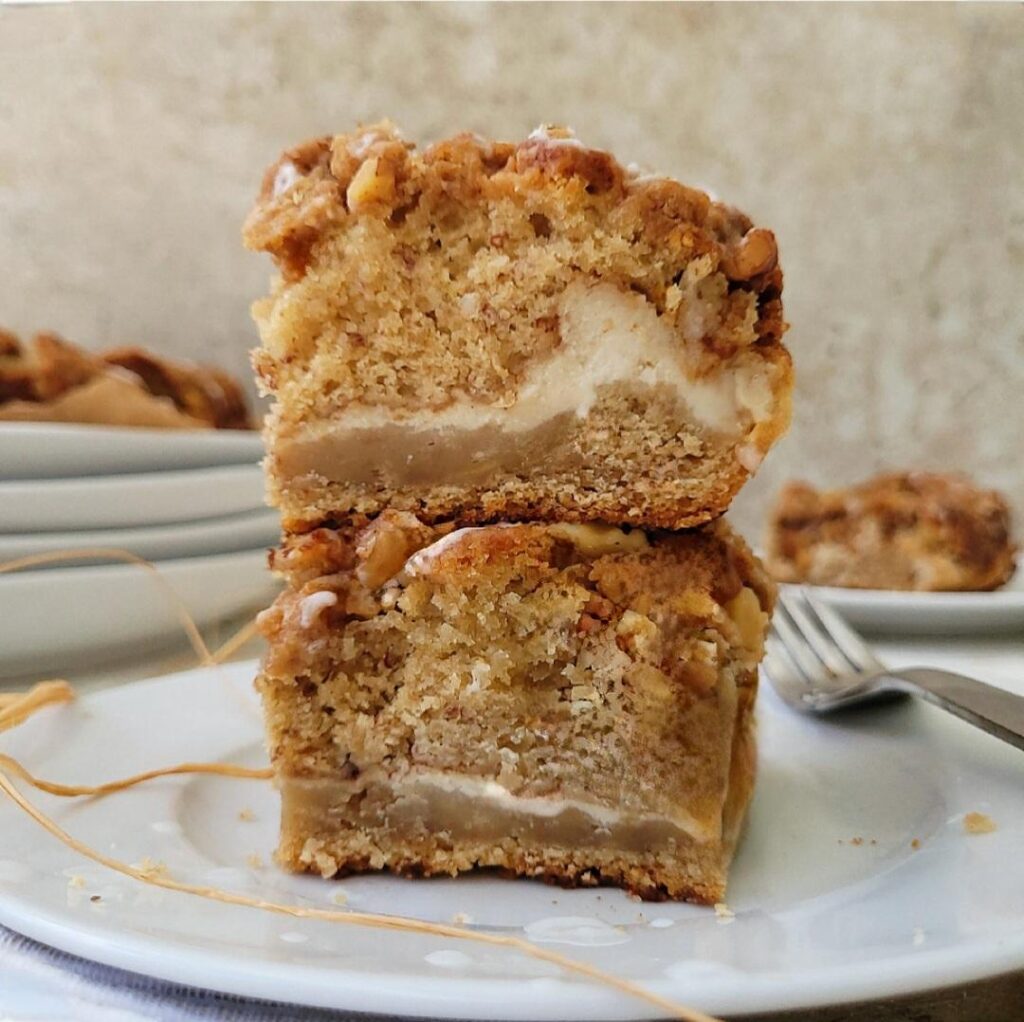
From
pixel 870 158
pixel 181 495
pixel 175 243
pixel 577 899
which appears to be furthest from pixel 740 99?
pixel 577 899

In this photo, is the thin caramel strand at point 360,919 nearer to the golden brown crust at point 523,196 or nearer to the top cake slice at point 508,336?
the top cake slice at point 508,336

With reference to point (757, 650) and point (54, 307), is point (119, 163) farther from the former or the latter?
point (757, 650)

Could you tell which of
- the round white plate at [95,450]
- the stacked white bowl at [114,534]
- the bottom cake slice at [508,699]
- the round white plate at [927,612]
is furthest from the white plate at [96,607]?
the round white plate at [927,612]

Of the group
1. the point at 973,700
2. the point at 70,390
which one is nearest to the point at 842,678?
the point at 973,700

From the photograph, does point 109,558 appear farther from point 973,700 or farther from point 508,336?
point 973,700

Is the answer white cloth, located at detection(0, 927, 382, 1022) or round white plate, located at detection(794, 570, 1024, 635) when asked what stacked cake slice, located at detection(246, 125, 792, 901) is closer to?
white cloth, located at detection(0, 927, 382, 1022)

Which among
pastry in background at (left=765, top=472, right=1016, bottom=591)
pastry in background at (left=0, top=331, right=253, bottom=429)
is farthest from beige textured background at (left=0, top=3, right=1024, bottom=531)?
pastry in background at (left=0, top=331, right=253, bottom=429)
